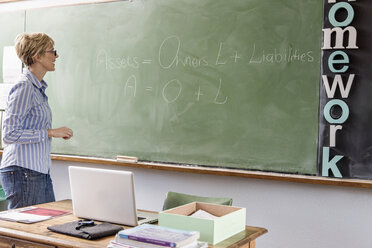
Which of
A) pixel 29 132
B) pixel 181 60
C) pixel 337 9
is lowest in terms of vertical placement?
pixel 29 132

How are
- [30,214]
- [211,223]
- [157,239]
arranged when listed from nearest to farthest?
[157,239] < [211,223] < [30,214]

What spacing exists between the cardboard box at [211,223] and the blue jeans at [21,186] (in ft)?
3.61

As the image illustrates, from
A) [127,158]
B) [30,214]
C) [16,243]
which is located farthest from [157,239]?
[127,158]

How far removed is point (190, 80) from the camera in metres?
3.32

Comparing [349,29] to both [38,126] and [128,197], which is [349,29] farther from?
[38,126]

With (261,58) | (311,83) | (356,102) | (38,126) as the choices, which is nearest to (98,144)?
(38,126)

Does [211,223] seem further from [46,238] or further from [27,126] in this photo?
[27,126]

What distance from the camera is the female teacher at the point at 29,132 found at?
8.77 feet

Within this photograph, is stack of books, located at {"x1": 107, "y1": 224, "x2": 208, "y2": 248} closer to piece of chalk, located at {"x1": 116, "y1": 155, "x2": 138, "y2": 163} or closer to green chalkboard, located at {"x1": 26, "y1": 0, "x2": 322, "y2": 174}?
green chalkboard, located at {"x1": 26, "y1": 0, "x2": 322, "y2": 174}

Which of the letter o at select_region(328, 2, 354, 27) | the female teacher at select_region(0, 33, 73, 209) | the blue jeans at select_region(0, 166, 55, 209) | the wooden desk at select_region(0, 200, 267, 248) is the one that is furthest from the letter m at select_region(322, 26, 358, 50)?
the blue jeans at select_region(0, 166, 55, 209)

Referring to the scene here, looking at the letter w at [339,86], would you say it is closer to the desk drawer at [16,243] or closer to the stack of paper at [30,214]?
the stack of paper at [30,214]

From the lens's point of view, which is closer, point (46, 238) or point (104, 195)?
point (46, 238)

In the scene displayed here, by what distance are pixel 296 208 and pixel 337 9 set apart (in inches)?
51.6

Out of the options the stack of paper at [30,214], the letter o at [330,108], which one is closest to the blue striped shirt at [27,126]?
the stack of paper at [30,214]
